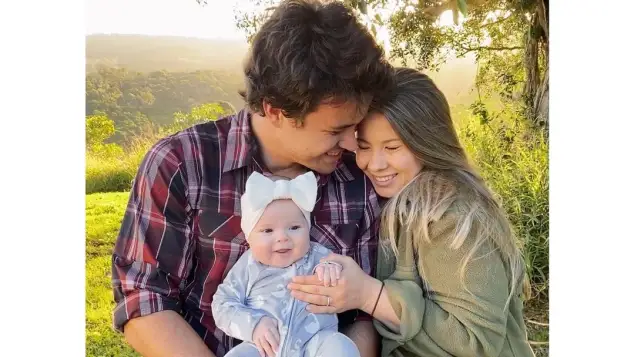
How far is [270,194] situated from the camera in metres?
1.84

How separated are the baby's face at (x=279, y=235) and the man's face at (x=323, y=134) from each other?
7.0 inches

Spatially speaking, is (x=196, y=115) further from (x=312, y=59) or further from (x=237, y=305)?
(x=237, y=305)

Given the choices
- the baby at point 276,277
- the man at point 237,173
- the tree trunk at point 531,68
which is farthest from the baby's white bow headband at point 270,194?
the tree trunk at point 531,68

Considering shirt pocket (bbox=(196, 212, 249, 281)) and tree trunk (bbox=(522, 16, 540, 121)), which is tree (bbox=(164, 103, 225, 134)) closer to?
shirt pocket (bbox=(196, 212, 249, 281))

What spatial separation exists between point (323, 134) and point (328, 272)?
0.35m

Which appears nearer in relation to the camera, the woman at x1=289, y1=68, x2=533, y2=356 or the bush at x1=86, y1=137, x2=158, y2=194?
the woman at x1=289, y1=68, x2=533, y2=356

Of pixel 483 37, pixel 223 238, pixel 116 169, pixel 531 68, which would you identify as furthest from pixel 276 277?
pixel 531 68

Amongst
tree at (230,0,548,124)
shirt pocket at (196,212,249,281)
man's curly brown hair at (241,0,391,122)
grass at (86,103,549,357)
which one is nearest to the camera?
man's curly brown hair at (241,0,391,122)

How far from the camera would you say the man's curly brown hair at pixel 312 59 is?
1.86 m

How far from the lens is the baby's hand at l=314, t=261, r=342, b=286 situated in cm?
187

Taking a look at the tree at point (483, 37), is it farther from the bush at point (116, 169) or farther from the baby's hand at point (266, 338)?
the baby's hand at point (266, 338)

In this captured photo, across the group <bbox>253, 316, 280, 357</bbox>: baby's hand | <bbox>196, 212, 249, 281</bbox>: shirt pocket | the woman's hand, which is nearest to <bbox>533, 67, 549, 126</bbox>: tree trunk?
the woman's hand

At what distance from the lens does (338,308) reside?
1.89m
